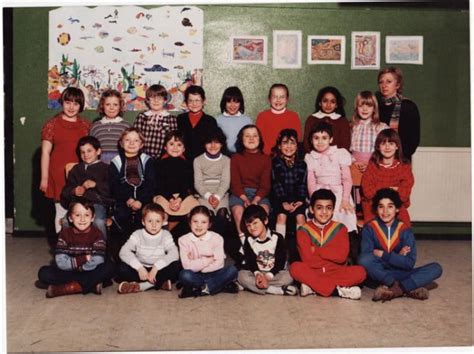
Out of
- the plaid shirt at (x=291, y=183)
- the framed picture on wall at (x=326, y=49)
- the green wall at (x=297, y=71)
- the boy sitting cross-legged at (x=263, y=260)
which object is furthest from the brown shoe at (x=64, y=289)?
the framed picture on wall at (x=326, y=49)

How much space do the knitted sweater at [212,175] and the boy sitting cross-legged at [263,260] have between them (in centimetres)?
60

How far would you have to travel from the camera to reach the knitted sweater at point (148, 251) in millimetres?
4480

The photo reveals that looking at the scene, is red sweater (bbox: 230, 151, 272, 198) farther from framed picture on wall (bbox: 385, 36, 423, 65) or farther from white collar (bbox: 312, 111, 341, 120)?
framed picture on wall (bbox: 385, 36, 423, 65)

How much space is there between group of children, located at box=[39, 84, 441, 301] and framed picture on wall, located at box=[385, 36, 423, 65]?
A: 647 mm

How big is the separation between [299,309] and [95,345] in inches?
47.3

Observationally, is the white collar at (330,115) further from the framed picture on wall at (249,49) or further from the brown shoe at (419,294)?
the brown shoe at (419,294)

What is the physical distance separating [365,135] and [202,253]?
160 cm

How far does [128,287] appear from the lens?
444 cm

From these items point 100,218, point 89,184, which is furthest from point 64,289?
point 89,184

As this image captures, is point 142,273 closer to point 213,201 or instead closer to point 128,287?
point 128,287

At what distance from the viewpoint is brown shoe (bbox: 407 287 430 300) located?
14.3 feet

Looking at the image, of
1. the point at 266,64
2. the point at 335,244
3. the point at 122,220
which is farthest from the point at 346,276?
the point at 266,64

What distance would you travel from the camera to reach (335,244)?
448 centimetres

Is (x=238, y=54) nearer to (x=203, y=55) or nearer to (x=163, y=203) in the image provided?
(x=203, y=55)
